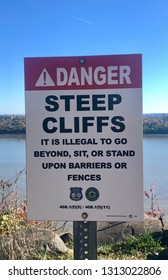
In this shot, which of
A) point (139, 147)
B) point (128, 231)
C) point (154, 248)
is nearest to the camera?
point (139, 147)

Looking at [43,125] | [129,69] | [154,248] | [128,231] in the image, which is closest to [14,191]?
[128,231]

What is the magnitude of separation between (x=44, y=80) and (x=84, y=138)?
39 centimetres

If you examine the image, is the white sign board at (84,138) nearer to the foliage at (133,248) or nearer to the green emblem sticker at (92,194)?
the green emblem sticker at (92,194)

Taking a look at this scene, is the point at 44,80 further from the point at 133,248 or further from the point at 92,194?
the point at 133,248

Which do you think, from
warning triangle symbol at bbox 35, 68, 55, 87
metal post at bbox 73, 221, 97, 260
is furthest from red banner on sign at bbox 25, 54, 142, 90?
metal post at bbox 73, 221, 97, 260

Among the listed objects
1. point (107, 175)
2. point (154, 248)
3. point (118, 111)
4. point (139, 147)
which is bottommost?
point (154, 248)

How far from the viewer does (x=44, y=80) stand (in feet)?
6.91

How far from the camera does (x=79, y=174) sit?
209 centimetres

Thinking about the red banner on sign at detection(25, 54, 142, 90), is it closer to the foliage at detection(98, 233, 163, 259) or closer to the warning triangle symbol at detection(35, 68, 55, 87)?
the warning triangle symbol at detection(35, 68, 55, 87)

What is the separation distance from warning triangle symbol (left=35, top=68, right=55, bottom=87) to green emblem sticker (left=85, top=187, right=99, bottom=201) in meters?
0.61

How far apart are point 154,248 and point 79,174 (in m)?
2.11

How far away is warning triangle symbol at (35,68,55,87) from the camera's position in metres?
2.10

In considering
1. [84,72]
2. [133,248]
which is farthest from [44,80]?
[133,248]

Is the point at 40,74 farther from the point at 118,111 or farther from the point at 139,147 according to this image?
the point at 139,147
